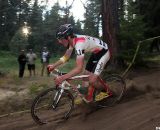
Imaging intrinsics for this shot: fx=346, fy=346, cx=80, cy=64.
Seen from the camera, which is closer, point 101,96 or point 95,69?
point 95,69

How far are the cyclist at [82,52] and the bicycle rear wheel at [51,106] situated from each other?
36 centimetres

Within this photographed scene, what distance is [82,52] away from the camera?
777 centimetres

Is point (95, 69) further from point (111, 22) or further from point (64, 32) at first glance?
point (111, 22)

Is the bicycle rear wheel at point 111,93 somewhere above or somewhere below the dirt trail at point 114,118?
above

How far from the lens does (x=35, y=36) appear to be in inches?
3268

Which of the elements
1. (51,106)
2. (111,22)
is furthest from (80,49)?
(111,22)

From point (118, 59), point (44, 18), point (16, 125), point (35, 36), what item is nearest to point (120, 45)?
point (118, 59)

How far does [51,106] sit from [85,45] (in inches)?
64.6

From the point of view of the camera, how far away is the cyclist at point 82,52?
777cm

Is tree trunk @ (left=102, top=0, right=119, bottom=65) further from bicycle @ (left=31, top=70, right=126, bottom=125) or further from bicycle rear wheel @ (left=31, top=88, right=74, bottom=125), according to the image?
bicycle rear wheel @ (left=31, top=88, right=74, bottom=125)

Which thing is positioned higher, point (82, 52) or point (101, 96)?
point (82, 52)

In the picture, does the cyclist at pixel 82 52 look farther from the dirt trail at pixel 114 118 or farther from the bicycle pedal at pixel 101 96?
the dirt trail at pixel 114 118

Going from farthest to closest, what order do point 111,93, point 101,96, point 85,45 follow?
1. point 111,93
2. point 101,96
3. point 85,45

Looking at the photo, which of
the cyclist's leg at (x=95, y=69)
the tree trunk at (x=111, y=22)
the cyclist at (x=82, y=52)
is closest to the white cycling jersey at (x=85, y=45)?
the cyclist at (x=82, y=52)
